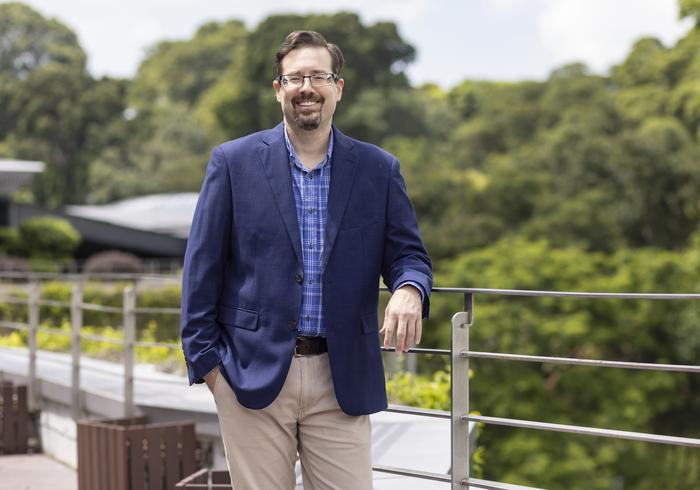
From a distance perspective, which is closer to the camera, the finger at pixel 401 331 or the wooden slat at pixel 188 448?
the finger at pixel 401 331

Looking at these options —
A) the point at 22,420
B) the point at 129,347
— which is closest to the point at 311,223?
the point at 129,347

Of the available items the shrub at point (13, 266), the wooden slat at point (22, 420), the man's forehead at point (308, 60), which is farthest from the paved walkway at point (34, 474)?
the shrub at point (13, 266)

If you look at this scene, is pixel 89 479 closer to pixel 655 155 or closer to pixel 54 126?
pixel 655 155

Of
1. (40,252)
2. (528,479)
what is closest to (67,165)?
(40,252)

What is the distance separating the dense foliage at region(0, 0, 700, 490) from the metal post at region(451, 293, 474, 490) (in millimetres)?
2280

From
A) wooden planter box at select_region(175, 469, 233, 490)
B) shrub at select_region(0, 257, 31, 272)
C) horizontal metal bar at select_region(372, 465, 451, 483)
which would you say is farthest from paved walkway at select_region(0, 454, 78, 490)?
shrub at select_region(0, 257, 31, 272)

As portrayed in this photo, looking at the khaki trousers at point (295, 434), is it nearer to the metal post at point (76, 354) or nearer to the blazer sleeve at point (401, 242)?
the blazer sleeve at point (401, 242)

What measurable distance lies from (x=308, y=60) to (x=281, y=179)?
11.8 inches

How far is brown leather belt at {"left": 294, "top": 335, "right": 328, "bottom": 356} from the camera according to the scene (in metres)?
2.59

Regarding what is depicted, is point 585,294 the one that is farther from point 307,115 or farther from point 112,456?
point 112,456

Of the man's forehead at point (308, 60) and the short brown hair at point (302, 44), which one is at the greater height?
the short brown hair at point (302, 44)

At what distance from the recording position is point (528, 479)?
21125 mm

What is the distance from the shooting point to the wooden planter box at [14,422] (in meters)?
6.71

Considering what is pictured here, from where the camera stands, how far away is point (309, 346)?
2590mm
